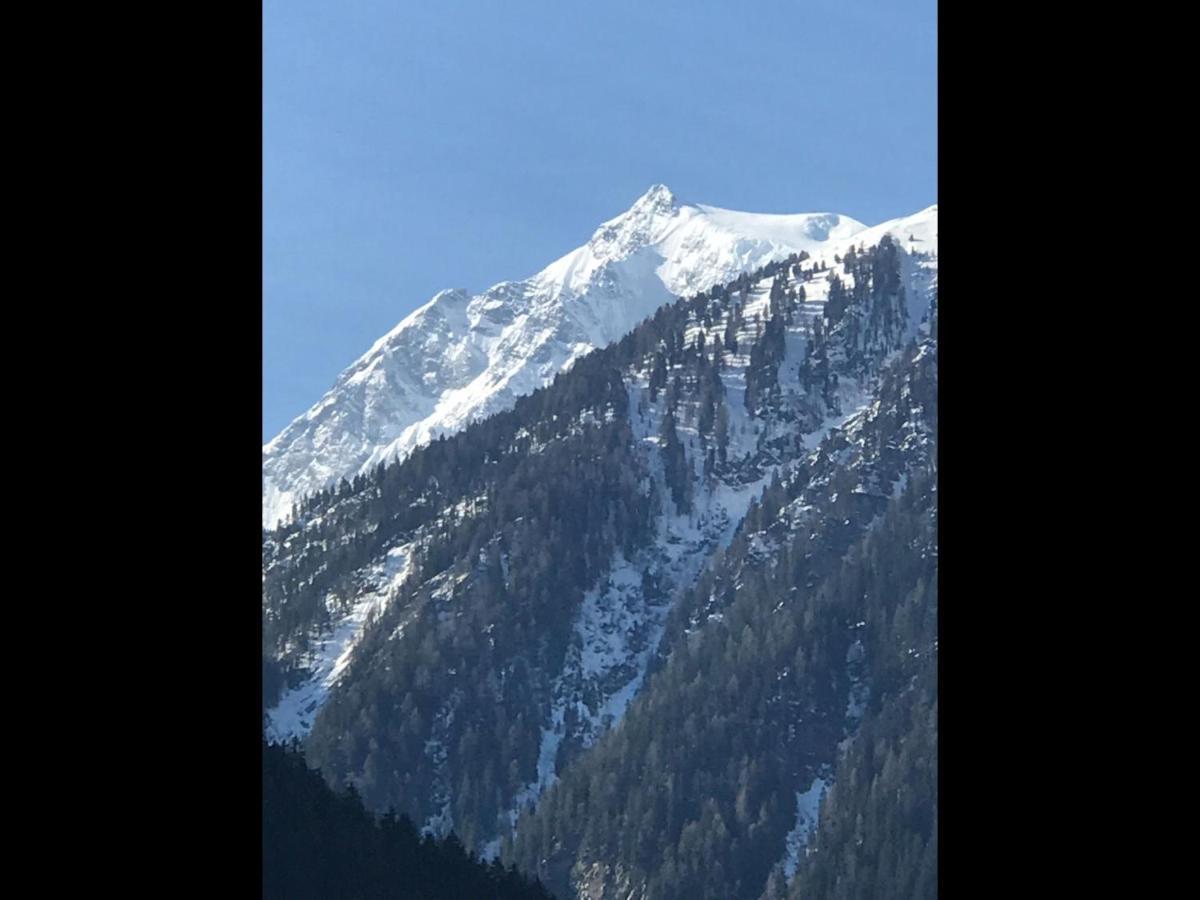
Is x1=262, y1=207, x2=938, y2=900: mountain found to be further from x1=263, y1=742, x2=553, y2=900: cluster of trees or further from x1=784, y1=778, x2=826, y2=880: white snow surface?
x1=263, y1=742, x2=553, y2=900: cluster of trees

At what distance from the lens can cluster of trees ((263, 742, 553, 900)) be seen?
8975 cm

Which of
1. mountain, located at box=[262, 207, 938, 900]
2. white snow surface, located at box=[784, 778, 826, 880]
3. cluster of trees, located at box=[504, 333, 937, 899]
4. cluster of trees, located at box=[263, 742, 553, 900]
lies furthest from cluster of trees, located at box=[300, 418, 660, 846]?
cluster of trees, located at box=[263, 742, 553, 900]

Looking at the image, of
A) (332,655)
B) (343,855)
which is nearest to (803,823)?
(332,655)

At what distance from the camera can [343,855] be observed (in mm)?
92188

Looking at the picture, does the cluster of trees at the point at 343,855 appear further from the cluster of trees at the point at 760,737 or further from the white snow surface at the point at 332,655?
the white snow surface at the point at 332,655

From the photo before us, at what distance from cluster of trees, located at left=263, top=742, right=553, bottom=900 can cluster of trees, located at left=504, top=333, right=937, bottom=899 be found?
166 ft

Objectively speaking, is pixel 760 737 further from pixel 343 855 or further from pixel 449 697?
pixel 343 855

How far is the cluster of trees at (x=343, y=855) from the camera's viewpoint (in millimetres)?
89750

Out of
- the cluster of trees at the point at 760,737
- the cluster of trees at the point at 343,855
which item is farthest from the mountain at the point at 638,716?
the cluster of trees at the point at 343,855

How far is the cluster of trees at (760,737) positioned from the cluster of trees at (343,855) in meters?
50.6
